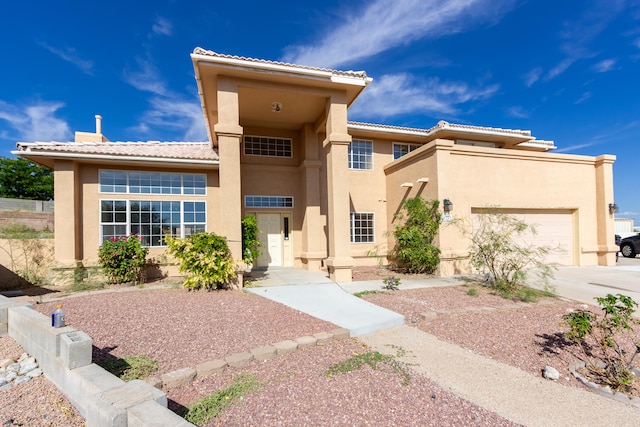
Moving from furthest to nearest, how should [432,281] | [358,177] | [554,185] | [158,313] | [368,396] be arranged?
[358,177] → [554,185] → [432,281] → [158,313] → [368,396]

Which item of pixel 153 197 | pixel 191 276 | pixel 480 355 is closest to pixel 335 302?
pixel 480 355

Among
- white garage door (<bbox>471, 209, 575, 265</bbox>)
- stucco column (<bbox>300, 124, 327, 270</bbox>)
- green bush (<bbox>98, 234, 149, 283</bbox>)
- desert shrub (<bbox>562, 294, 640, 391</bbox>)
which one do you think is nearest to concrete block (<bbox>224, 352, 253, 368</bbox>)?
desert shrub (<bbox>562, 294, 640, 391</bbox>)

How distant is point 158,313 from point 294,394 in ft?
12.7

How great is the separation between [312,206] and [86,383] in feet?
30.5

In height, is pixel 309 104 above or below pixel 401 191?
above

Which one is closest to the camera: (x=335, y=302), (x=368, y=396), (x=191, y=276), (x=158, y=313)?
(x=368, y=396)

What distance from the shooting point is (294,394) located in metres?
3.22

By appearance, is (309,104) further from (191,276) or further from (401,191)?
(191,276)

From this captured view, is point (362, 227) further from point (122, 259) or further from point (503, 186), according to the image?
point (122, 259)

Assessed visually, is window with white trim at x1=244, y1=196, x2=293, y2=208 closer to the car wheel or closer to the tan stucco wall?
the tan stucco wall

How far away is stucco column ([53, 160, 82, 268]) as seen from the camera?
9.10 m

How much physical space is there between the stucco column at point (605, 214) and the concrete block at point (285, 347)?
13.5m

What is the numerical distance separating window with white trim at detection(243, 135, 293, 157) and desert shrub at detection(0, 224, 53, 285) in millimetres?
6981

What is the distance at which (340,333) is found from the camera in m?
4.91
